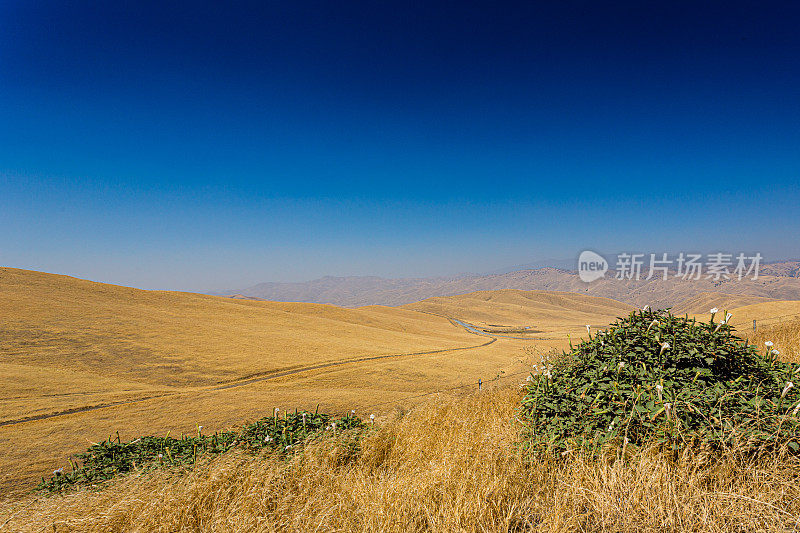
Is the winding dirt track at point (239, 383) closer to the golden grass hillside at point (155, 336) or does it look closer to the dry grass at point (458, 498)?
the golden grass hillside at point (155, 336)

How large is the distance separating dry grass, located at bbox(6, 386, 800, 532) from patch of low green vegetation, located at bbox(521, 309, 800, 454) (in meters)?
0.19

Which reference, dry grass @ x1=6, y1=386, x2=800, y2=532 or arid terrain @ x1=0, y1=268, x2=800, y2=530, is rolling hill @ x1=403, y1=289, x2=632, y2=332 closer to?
arid terrain @ x1=0, y1=268, x2=800, y2=530

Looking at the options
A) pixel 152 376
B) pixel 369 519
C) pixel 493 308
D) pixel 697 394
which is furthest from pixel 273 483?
pixel 493 308

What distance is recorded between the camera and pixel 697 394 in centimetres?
281

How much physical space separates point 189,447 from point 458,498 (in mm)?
4075

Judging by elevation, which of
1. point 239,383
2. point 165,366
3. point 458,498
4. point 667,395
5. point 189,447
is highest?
point 667,395

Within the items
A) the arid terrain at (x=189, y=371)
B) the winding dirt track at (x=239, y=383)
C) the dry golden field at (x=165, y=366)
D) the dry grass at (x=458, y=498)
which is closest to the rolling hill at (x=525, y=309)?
the arid terrain at (x=189, y=371)

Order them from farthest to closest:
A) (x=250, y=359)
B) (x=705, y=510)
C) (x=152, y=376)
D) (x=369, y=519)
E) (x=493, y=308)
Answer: (x=493, y=308) → (x=250, y=359) → (x=152, y=376) → (x=369, y=519) → (x=705, y=510)

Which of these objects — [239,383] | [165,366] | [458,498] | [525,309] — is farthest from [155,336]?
[525,309]

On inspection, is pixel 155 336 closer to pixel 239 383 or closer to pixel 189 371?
pixel 189 371

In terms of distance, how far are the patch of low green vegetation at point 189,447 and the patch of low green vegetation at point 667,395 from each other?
256 cm

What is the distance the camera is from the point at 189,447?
4.75 metres

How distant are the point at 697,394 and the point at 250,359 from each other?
22346 millimetres

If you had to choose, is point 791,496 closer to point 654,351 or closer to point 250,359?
point 654,351
